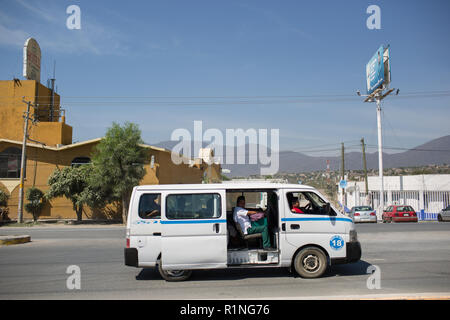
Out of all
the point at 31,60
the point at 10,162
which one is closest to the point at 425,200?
the point at 10,162

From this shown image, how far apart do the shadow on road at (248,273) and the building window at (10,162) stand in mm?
31302

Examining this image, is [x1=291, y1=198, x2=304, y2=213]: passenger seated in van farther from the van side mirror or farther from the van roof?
the van side mirror

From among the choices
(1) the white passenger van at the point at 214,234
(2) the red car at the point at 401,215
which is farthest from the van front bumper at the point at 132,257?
(2) the red car at the point at 401,215

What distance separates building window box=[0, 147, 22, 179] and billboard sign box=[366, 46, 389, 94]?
3537cm

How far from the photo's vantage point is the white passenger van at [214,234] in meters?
7.93

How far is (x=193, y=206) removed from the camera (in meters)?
8.09

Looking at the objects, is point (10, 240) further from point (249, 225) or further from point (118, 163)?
point (118, 163)

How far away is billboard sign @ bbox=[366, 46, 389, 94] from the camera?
37094 millimetres

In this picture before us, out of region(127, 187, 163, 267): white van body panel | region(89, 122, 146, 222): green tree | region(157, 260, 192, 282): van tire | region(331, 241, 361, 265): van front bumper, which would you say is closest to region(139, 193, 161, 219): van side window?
region(127, 187, 163, 267): white van body panel

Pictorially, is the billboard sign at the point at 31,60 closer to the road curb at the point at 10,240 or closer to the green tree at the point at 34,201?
the green tree at the point at 34,201
